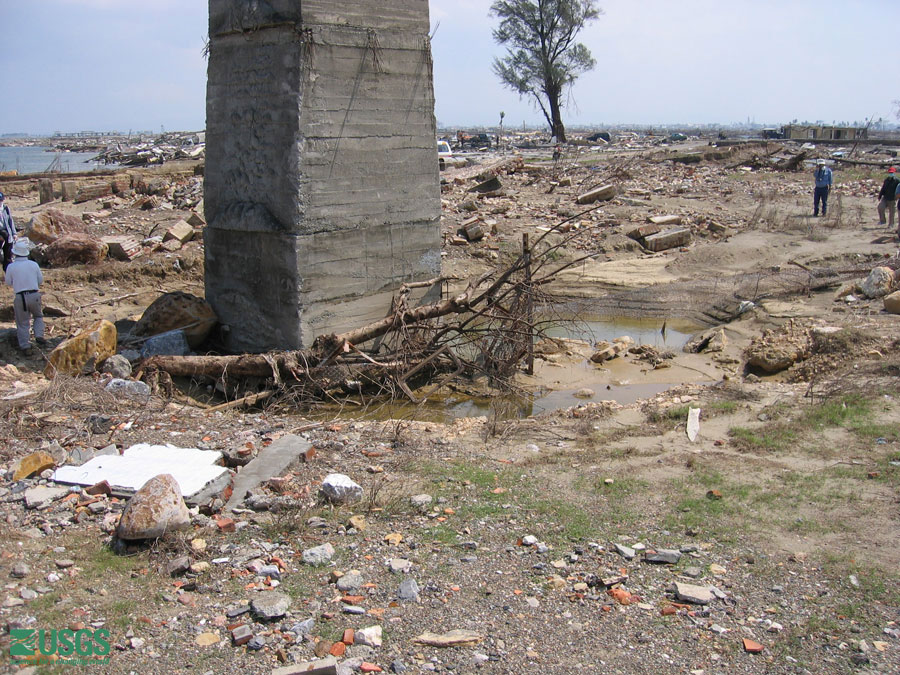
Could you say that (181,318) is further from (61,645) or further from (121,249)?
(61,645)

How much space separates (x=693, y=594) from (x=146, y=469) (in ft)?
12.1

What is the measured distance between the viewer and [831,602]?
11.9 ft

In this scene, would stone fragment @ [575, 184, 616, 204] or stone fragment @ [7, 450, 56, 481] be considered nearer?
stone fragment @ [7, 450, 56, 481]

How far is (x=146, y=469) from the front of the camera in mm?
4914

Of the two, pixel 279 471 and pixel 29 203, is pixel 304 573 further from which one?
pixel 29 203

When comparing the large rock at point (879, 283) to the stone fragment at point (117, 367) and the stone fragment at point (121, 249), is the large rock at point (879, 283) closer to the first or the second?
the stone fragment at point (117, 367)

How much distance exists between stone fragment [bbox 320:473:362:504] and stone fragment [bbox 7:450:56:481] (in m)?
1.96

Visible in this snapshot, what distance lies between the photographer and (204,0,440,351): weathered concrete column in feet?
24.5

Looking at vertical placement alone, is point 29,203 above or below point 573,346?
above

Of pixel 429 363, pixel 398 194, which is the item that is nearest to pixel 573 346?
pixel 429 363

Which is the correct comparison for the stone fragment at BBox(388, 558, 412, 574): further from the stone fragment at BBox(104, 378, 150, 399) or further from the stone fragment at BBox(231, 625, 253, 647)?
the stone fragment at BBox(104, 378, 150, 399)

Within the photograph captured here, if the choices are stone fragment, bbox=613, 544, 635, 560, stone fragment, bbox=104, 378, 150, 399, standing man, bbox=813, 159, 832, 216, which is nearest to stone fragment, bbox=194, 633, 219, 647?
stone fragment, bbox=613, 544, 635, 560

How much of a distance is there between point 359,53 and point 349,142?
3.20 ft

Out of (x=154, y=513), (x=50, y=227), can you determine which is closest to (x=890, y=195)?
(x=154, y=513)
